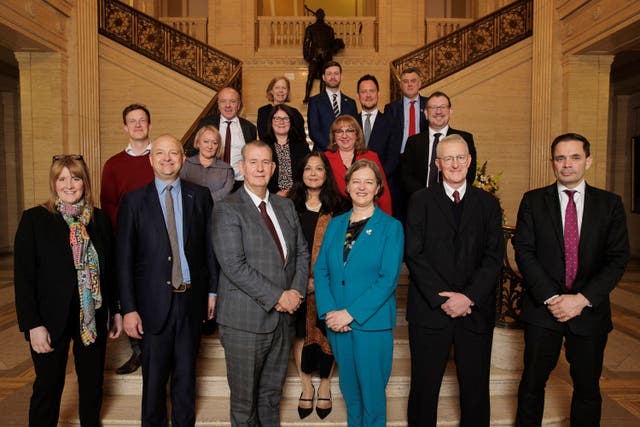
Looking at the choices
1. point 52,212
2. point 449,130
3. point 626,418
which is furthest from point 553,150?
point 52,212

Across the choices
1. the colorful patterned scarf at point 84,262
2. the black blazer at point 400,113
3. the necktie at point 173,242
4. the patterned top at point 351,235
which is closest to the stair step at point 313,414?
the colorful patterned scarf at point 84,262

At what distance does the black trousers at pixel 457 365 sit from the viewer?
2.87m

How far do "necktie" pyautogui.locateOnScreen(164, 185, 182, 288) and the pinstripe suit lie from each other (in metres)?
0.25

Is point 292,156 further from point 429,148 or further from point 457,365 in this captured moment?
point 457,365

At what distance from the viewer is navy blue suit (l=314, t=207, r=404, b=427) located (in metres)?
2.80

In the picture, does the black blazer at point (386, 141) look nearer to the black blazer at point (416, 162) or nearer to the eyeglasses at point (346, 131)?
the black blazer at point (416, 162)

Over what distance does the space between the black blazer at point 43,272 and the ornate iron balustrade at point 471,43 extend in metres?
7.24

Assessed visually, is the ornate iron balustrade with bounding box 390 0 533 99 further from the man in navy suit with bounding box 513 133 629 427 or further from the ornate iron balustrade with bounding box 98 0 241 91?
the man in navy suit with bounding box 513 133 629 427

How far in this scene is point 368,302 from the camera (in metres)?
2.78

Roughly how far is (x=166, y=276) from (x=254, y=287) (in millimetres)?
530

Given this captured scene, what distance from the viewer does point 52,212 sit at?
2.75 metres

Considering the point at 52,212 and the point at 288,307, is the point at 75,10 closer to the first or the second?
the point at 52,212

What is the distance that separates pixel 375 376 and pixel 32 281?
1959 millimetres

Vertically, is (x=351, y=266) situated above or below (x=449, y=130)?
below
